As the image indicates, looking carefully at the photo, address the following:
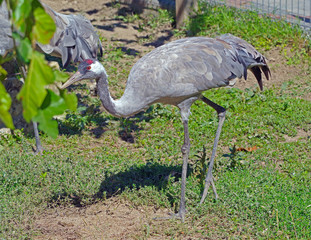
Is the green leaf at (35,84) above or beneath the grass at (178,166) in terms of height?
above

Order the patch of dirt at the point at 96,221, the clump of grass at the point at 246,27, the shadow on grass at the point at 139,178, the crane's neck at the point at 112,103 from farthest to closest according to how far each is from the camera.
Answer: the clump of grass at the point at 246,27, the shadow on grass at the point at 139,178, the crane's neck at the point at 112,103, the patch of dirt at the point at 96,221

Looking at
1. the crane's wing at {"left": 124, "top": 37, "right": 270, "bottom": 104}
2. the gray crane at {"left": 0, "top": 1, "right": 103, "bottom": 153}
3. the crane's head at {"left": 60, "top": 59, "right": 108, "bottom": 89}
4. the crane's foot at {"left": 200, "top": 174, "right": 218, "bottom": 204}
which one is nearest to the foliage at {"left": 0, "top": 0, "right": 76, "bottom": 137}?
the crane's head at {"left": 60, "top": 59, "right": 108, "bottom": 89}

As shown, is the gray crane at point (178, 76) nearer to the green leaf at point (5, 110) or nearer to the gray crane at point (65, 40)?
the gray crane at point (65, 40)

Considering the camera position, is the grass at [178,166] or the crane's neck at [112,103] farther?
the crane's neck at [112,103]

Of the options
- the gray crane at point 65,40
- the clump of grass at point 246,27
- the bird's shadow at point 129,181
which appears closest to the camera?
the bird's shadow at point 129,181

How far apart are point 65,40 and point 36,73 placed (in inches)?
174

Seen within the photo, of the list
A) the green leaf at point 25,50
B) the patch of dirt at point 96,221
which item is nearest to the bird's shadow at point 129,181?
the patch of dirt at point 96,221

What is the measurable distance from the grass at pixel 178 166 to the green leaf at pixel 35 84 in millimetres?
2767

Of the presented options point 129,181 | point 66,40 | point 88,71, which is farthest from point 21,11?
point 66,40

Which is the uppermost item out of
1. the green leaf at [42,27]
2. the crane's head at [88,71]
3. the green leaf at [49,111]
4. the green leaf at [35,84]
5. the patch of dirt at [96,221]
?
the green leaf at [42,27]

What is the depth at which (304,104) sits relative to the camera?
19.4 feet

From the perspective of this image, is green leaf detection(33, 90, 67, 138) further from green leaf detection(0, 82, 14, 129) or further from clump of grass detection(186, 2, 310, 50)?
clump of grass detection(186, 2, 310, 50)

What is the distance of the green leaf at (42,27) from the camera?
138 centimetres

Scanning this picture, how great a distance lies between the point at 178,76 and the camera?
163 inches
